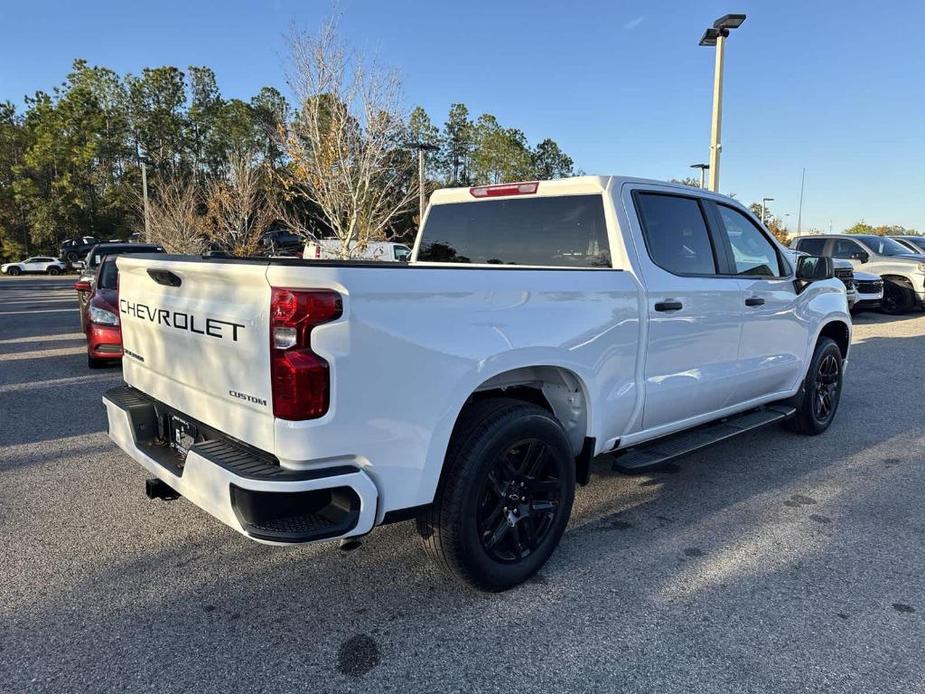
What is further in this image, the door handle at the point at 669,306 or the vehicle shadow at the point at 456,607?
the door handle at the point at 669,306

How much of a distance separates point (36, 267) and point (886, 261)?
51.3 m

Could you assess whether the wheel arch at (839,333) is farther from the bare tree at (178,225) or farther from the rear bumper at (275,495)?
the bare tree at (178,225)

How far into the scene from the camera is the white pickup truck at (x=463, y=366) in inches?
92.5

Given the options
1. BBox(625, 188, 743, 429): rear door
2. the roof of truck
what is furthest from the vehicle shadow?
the roof of truck

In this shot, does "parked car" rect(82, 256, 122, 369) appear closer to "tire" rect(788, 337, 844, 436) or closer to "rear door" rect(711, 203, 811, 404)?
"rear door" rect(711, 203, 811, 404)

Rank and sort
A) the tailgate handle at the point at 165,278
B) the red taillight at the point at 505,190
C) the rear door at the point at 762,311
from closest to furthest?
the tailgate handle at the point at 165,278 → the red taillight at the point at 505,190 → the rear door at the point at 762,311

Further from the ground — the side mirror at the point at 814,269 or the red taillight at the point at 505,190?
the red taillight at the point at 505,190

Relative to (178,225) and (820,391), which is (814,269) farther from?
(178,225)

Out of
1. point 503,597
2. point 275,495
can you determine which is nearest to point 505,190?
point 503,597

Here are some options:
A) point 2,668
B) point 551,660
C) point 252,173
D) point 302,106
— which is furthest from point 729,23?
point 252,173

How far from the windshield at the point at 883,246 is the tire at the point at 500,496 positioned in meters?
16.0

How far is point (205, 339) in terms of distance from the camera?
106 inches

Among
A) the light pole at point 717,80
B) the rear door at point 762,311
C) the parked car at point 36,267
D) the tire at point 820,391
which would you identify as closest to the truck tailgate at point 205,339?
the rear door at point 762,311

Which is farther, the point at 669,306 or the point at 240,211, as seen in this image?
the point at 240,211
